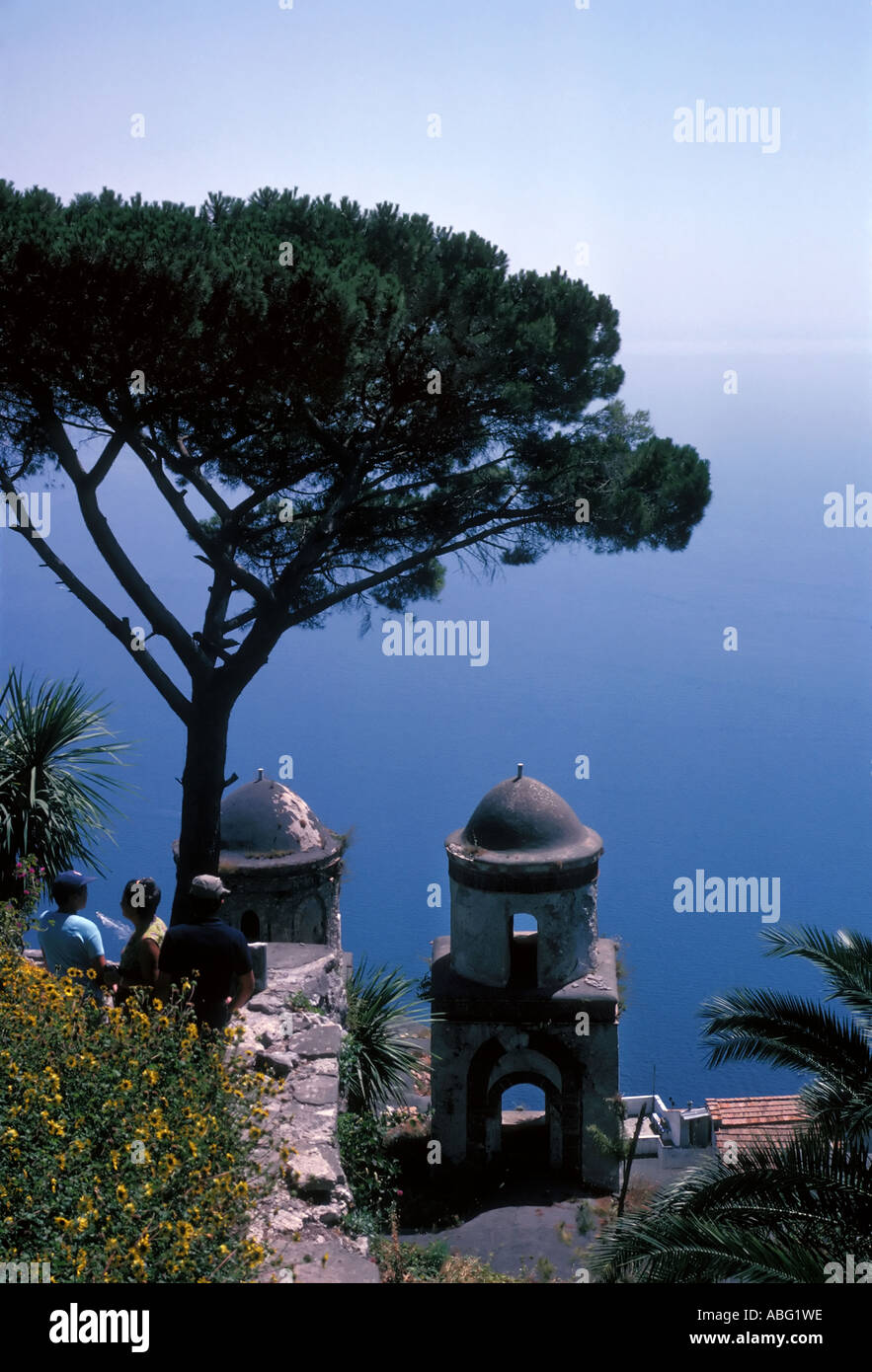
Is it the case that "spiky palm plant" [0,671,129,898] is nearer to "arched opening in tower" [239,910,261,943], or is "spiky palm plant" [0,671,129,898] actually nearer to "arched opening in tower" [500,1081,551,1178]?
"arched opening in tower" [239,910,261,943]

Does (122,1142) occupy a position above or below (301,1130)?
above

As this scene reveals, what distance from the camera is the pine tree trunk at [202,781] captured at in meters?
14.0

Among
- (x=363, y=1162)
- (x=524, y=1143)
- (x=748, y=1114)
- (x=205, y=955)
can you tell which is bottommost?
(x=748, y=1114)

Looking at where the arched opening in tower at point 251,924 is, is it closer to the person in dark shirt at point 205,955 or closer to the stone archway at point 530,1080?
the stone archway at point 530,1080

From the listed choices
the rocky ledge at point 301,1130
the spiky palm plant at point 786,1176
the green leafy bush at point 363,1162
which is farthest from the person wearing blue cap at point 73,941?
the spiky palm plant at point 786,1176

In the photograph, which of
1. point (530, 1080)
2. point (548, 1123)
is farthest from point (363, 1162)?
point (548, 1123)

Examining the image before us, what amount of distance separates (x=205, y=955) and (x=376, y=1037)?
19.8 ft

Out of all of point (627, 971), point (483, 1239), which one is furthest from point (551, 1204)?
point (627, 971)

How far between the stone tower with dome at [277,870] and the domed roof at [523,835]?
8.62 feet

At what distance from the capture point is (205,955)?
7.23 metres

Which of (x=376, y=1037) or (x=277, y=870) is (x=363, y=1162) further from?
(x=277, y=870)
